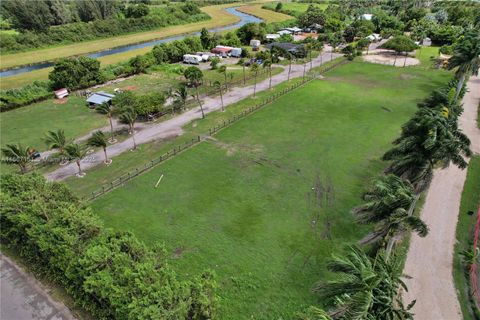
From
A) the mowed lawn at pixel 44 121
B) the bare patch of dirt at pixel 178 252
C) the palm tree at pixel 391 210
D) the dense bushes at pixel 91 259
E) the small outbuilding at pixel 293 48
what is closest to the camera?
the dense bushes at pixel 91 259

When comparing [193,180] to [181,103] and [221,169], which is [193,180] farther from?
[181,103]

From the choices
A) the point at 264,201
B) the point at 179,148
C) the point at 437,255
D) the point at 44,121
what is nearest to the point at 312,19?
the point at 179,148

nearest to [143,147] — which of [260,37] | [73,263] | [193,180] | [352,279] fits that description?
[193,180]

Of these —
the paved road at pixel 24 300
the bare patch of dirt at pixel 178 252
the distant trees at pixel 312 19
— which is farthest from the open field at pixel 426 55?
the paved road at pixel 24 300

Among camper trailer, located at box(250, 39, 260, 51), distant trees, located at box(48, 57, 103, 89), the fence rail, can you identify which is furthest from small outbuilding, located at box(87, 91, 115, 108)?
camper trailer, located at box(250, 39, 260, 51)

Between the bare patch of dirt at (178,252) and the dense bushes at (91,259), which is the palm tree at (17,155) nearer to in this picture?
the dense bushes at (91,259)

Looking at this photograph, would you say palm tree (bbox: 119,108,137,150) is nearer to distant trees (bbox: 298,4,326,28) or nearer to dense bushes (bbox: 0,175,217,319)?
dense bushes (bbox: 0,175,217,319)

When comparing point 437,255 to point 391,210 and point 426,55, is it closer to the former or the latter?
point 391,210

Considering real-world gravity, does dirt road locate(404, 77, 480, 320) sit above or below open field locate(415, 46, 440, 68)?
below
